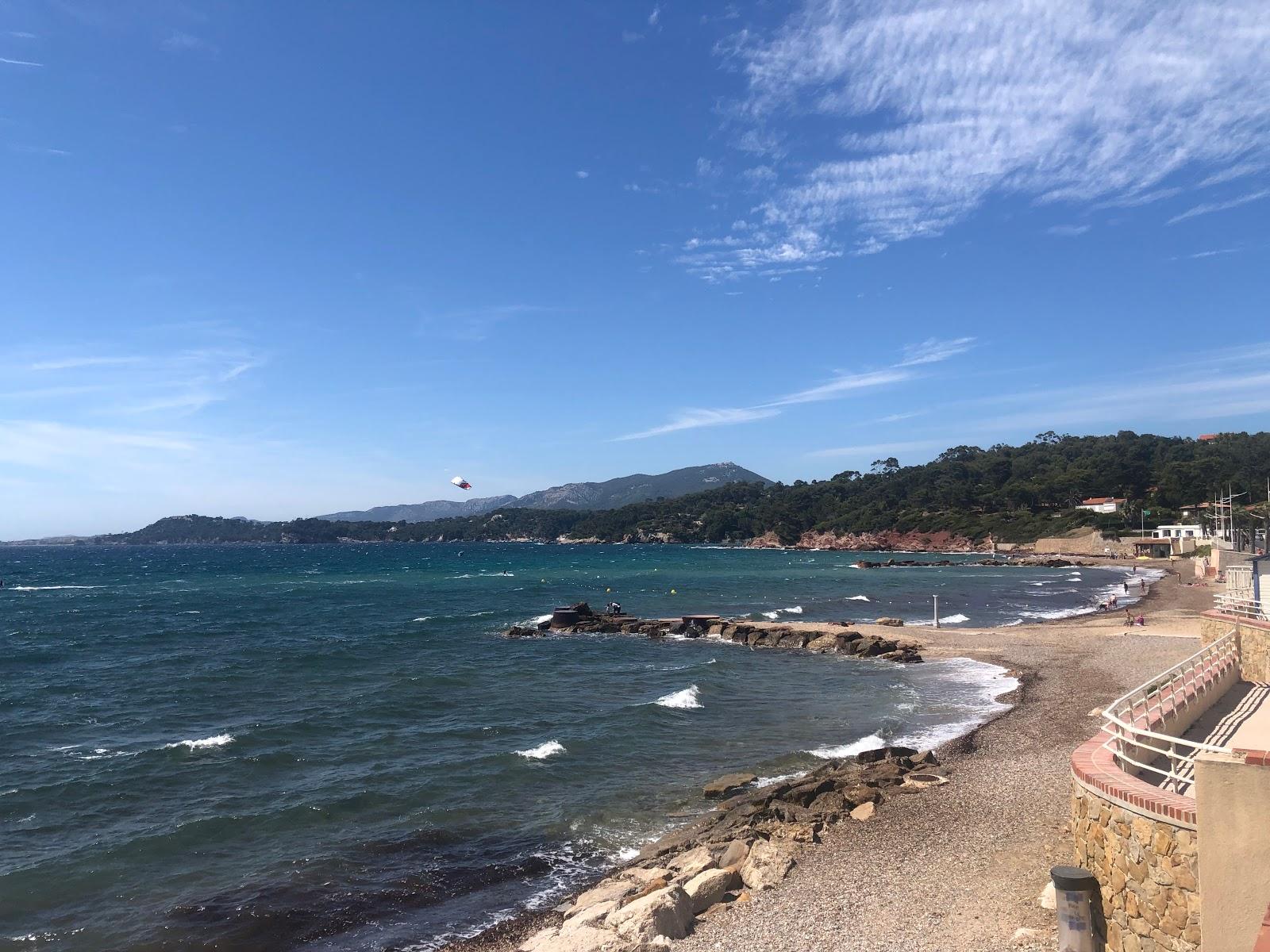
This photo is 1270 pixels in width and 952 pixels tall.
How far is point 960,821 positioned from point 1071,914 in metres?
6.16

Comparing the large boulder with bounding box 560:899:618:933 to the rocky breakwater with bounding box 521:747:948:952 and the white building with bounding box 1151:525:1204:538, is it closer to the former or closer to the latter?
the rocky breakwater with bounding box 521:747:948:952

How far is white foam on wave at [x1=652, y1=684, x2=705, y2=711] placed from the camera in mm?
25781

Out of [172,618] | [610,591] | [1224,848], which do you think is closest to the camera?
[1224,848]

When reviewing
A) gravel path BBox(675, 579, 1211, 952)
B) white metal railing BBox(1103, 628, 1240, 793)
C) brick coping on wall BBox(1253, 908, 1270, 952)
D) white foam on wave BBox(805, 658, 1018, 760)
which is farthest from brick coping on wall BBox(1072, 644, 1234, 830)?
white foam on wave BBox(805, 658, 1018, 760)

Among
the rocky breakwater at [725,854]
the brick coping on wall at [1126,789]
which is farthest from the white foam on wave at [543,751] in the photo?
the brick coping on wall at [1126,789]

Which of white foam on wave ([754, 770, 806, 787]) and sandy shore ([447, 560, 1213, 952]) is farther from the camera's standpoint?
white foam on wave ([754, 770, 806, 787])

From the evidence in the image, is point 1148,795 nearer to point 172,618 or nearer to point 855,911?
point 855,911

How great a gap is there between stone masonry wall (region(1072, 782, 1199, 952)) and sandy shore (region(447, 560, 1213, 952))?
126cm

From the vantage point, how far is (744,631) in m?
42.2

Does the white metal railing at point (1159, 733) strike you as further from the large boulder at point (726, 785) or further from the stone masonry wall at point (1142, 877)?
the large boulder at point (726, 785)

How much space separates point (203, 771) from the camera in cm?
1981

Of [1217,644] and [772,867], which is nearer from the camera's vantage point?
[772,867]

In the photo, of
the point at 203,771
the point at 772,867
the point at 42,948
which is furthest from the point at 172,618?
the point at 772,867

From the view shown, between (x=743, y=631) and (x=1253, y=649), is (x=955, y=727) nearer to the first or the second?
(x=1253, y=649)
